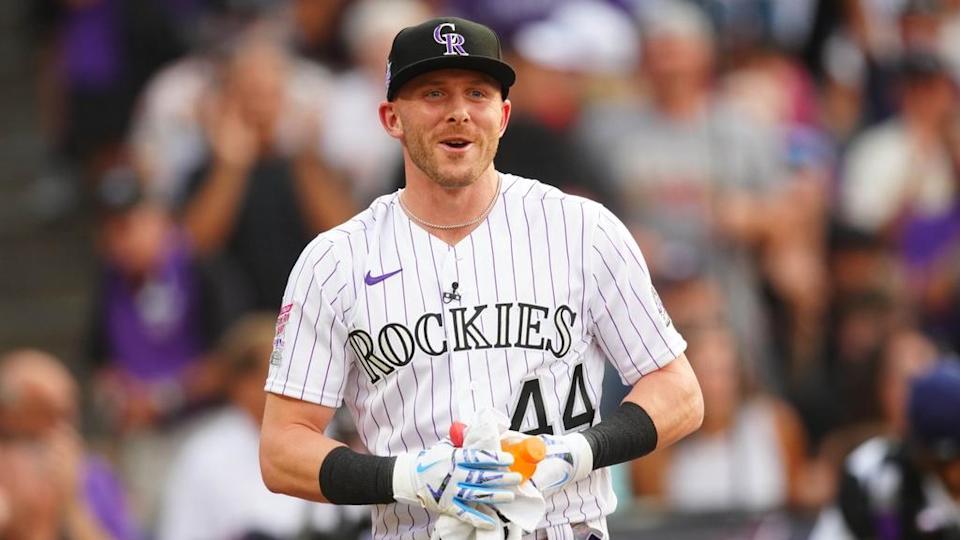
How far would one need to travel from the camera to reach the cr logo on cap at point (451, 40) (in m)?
3.69

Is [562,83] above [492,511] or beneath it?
above

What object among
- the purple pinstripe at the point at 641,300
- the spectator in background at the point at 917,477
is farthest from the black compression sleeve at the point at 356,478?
the spectator in background at the point at 917,477

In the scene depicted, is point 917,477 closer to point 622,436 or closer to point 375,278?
point 622,436

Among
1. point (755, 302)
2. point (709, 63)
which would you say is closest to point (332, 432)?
point (755, 302)

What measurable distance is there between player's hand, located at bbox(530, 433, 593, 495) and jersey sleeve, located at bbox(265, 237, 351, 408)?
21.6 inches

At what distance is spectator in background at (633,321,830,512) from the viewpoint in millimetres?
7699

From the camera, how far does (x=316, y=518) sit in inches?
242

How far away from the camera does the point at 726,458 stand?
7785mm

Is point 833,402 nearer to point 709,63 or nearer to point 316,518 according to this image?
point 709,63

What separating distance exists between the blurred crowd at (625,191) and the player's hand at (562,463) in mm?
3667

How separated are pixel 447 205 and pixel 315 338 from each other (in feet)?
1.41

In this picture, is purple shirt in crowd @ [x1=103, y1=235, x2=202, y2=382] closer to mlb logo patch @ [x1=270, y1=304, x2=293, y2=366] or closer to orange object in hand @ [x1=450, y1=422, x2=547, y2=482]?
mlb logo patch @ [x1=270, y1=304, x2=293, y2=366]

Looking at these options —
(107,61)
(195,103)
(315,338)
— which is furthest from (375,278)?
(107,61)

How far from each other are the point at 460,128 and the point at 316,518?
277cm
